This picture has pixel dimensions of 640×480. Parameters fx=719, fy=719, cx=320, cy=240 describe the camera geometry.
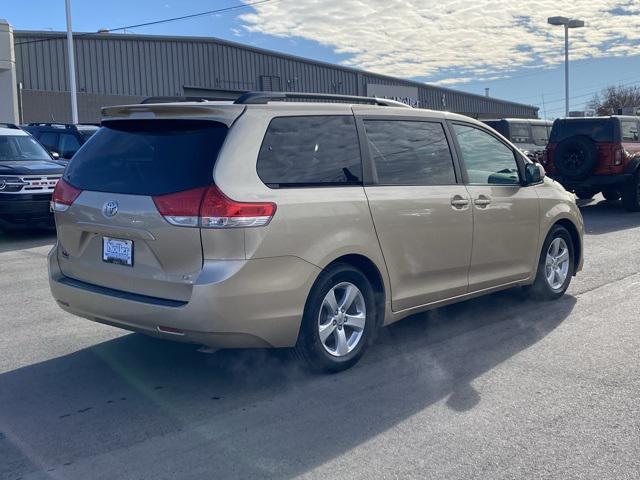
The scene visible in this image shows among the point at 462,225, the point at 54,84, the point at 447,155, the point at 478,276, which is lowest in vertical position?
the point at 478,276

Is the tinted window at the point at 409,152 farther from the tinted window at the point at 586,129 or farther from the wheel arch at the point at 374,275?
the tinted window at the point at 586,129

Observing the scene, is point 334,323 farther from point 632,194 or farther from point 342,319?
point 632,194

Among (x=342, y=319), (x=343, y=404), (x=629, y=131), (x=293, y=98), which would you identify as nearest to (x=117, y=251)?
(x=342, y=319)

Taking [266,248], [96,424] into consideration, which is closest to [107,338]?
[96,424]

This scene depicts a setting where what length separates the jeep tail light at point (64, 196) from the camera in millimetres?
4895

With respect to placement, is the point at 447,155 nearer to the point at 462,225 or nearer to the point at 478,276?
the point at 462,225

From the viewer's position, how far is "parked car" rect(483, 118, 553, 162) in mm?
23312

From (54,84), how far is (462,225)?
1247 inches

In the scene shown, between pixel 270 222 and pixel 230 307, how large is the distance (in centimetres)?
57

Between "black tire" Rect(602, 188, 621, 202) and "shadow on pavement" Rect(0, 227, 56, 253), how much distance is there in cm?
1106

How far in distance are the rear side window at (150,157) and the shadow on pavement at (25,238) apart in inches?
258

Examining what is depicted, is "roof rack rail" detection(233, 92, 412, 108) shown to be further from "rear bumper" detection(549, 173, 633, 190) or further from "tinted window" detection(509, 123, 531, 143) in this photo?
"tinted window" detection(509, 123, 531, 143)

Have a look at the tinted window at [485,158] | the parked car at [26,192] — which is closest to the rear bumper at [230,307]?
the tinted window at [485,158]

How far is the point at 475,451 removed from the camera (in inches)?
150
